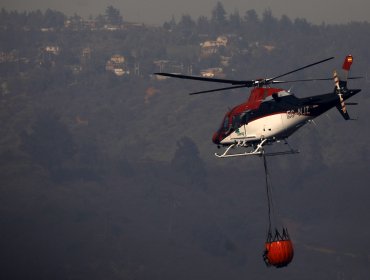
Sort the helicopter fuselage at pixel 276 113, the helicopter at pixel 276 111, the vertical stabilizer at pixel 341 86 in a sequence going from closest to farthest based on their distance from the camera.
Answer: the vertical stabilizer at pixel 341 86, the helicopter at pixel 276 111, the helicopter fuselage at pixel 276 113

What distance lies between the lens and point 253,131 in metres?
76.4

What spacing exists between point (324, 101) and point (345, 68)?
2.50 meters

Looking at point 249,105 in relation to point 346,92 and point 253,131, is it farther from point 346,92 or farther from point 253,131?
point 346,92

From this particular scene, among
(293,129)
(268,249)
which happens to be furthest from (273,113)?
(268,249)

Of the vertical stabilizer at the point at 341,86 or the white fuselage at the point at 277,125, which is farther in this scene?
the white fuselage at the point at 277,125

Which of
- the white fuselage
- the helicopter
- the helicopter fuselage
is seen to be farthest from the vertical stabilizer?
the white fuselage

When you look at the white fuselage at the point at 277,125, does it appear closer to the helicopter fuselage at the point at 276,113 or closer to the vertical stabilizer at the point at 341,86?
the helicopter fuselage at the point at 276,113

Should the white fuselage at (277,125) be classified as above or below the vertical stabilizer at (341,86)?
below

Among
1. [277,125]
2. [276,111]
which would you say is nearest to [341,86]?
[276,111]

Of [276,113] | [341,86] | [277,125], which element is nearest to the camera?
[341,86]

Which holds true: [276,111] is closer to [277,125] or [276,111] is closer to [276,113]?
[276,113]

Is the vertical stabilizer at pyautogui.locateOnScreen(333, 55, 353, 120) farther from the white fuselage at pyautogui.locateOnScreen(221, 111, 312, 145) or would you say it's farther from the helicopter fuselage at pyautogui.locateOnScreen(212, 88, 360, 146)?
the white fuselage at pyautogui.locateOnScreen(221, 111, 312, 145)

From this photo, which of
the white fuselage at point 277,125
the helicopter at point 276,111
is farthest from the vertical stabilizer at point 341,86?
the white fuselage at point 277,125

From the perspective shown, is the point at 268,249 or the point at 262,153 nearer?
the point at 262,153
